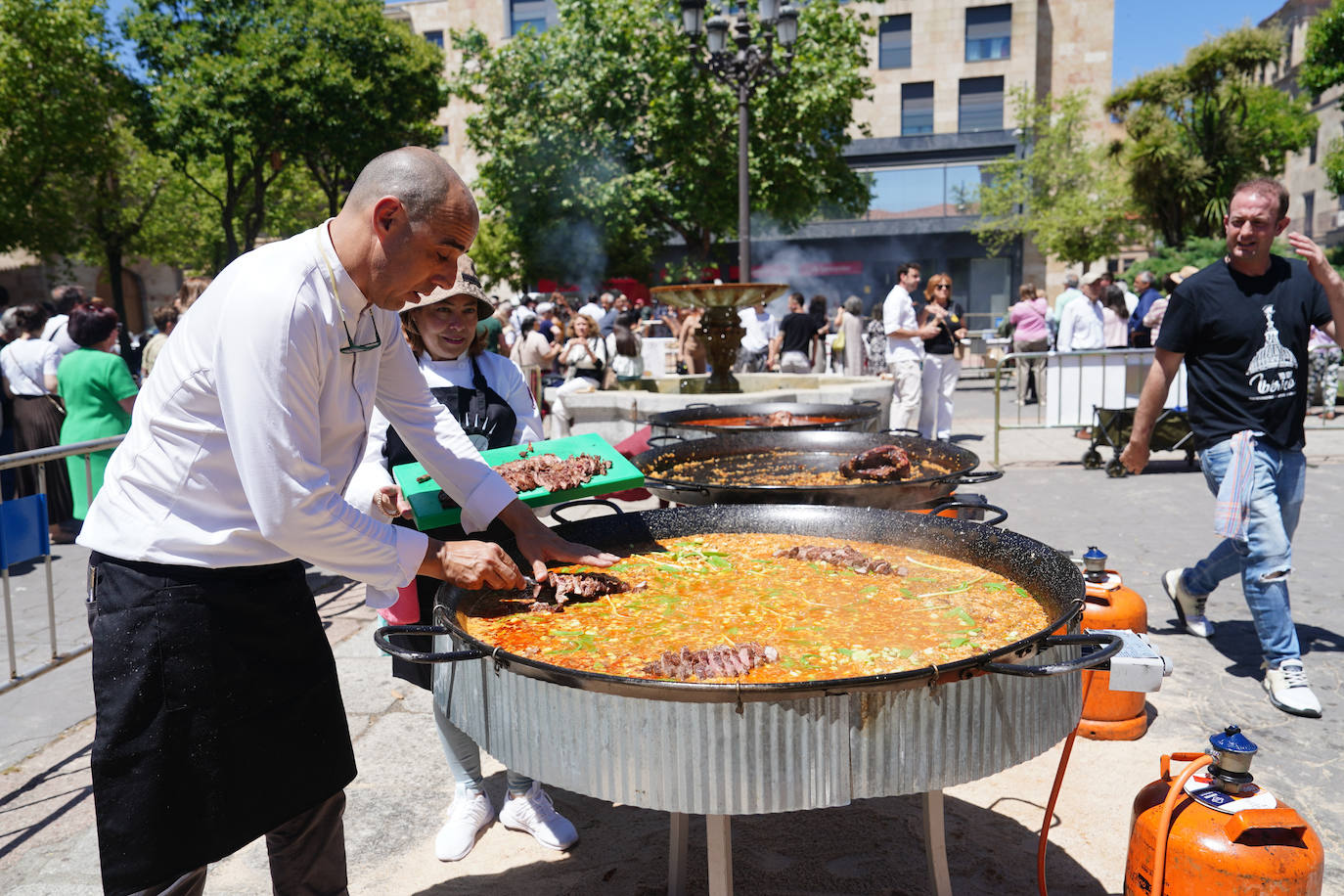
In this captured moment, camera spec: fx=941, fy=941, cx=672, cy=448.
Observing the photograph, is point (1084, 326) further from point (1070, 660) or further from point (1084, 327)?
point (1070, 660)

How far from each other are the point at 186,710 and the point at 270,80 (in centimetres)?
2728

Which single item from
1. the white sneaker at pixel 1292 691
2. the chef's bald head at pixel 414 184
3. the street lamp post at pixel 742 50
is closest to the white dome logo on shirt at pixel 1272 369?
the white sneaker at pixel 1292 691

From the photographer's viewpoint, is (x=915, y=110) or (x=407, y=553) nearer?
(x=407, y=553)

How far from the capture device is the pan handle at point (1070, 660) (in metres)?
1.98

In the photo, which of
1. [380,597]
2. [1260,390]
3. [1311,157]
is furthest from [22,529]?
[1311,157]

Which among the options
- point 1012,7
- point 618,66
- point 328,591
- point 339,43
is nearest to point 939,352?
point 328,591

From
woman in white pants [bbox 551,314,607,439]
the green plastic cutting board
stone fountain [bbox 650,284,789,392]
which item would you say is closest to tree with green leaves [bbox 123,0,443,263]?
woman in white pants [bbox 551,314,607,439]

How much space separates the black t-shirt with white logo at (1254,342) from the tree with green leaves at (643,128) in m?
21.0

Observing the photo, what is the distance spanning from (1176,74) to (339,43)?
31.4 m

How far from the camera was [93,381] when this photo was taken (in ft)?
24.7

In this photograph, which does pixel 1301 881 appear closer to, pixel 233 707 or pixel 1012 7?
pixel 233 707

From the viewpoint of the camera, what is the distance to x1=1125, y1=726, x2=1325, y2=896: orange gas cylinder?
248 cm

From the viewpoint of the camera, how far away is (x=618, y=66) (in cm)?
2508

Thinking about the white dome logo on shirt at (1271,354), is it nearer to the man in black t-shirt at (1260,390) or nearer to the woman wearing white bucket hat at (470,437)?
the man in black t-shirt at (1260,390)
